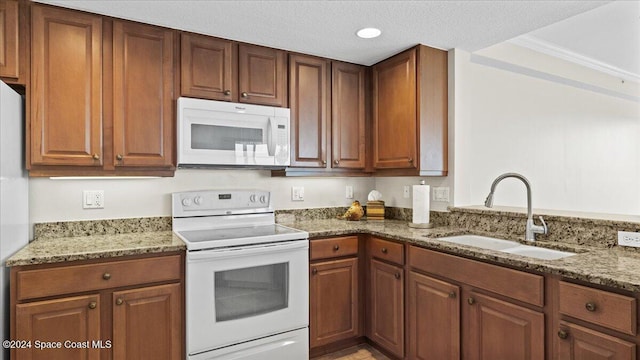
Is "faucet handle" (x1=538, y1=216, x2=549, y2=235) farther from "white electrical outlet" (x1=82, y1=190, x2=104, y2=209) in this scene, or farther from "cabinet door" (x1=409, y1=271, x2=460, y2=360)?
"white electrical outlet" (x1=82, y1=190, x2=104, y2=209)

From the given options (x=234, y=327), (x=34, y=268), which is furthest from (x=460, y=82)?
(x=34, y=268)

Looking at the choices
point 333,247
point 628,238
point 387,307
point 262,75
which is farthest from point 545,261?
point 262,75

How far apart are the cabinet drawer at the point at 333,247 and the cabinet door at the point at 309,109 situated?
24.2 inches

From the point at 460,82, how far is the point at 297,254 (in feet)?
5.75

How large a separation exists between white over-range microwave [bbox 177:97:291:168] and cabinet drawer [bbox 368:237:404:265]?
2.76 feet

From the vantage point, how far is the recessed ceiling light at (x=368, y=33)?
2293mm

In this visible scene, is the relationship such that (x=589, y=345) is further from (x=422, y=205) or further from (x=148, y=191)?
(x=148, y=191)

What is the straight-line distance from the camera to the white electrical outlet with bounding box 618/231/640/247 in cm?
170

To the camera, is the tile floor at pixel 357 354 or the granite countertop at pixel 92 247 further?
the tile floor at pixel 357 354

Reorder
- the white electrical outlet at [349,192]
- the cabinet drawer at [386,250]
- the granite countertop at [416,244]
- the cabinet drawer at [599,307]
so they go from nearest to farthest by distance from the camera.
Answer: the cabinet drawer at [599,307] → the granite countertop at [416,244] → the cabinet drawer at [386,250] → the white electrical outlet at [349,192]

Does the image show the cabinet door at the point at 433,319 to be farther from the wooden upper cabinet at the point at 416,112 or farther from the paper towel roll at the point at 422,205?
the wooden upper cabinet at the point at 416,112

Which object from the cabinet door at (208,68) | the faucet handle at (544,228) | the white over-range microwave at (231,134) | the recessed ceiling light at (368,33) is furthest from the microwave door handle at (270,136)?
the faucet handle at (544,228)

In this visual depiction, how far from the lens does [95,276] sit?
178cm

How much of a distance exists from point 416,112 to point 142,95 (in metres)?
1.81
